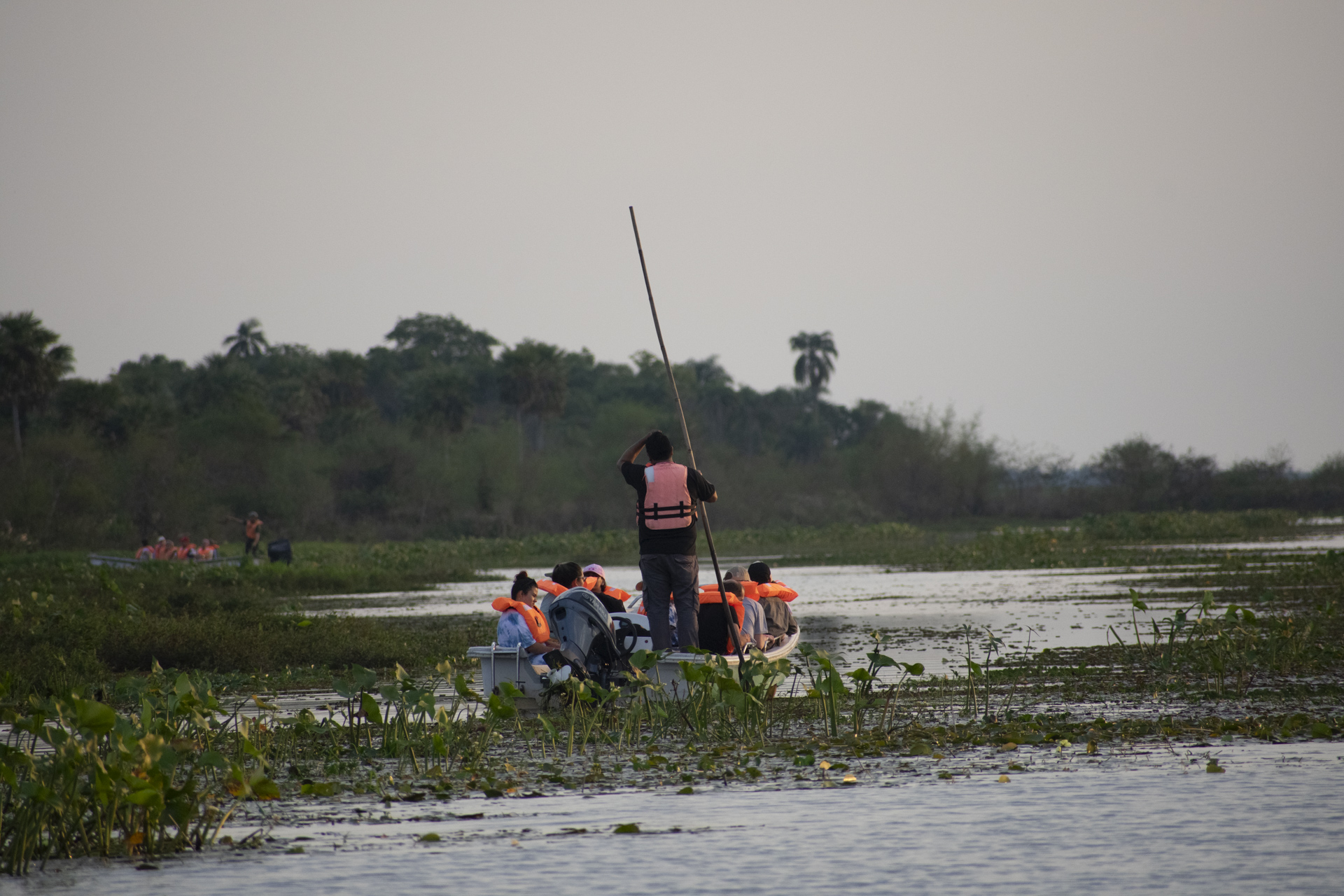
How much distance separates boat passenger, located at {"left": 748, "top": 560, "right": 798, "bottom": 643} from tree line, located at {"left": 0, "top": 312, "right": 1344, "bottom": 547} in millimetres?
40827

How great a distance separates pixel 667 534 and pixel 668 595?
20.2 inches

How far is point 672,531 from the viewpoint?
990 centimetres

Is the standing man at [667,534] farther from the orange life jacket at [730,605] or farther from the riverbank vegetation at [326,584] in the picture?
the riverbank vegetation at [326,584]

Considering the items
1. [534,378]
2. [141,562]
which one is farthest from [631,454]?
[534,378]

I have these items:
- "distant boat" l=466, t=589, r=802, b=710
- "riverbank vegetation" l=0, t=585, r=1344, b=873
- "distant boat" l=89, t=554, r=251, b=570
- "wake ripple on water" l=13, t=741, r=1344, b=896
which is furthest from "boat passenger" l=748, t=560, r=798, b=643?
"distant boat" l=89, t=554, r=251, b=570

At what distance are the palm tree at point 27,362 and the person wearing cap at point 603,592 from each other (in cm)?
4456

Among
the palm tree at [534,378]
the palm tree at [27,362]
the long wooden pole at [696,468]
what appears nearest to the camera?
the long wooden pole at [696,468]

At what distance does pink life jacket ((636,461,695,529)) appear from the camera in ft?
32.4

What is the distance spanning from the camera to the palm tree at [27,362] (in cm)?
4966

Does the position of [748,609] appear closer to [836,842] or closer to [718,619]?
[718,619]

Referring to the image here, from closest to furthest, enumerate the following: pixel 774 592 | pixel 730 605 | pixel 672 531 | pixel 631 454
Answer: pixel 672 531
pixel 631 454
pixel 730 605
pixel 774 592

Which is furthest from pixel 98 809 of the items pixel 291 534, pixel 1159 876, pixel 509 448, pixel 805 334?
pixel 805 334

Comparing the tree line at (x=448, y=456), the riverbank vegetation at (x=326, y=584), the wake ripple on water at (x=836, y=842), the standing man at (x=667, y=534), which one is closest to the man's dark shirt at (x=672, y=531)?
the standing man at (x=667, y=534)

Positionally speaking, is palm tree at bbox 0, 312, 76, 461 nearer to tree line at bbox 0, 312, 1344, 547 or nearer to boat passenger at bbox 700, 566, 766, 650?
tree line at bbox 0, 312, 1344, 547
